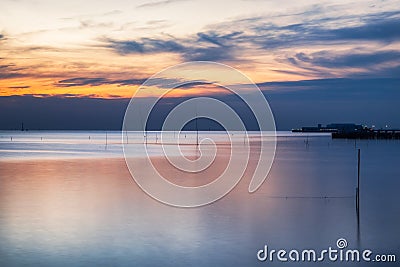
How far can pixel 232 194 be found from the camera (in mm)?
24359

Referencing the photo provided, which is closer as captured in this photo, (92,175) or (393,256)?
(393,256)

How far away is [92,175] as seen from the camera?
32375 millimetres

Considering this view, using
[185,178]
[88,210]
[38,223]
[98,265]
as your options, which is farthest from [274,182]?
[98,265]

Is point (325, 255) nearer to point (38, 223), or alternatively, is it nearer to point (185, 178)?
point (38, 223)

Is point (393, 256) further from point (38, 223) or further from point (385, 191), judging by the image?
point (385, 191)

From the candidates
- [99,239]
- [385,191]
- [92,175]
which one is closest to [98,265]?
[99,239]

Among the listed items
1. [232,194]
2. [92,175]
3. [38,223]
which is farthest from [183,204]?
[92,175]

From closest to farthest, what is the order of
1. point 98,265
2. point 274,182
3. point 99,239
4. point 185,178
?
point 98,265, point 99,239, point 274,182, point 185,178

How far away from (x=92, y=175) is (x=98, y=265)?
20.6 meters

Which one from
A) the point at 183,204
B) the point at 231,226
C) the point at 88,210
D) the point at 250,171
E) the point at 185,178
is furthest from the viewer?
the point at 250,171

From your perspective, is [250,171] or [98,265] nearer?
[98,265]

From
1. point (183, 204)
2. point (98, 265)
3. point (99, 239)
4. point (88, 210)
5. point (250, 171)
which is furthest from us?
point (250, 171)

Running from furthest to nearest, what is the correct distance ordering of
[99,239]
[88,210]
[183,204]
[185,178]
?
[185,178] → [183,204] → [88,210] → [99,239]

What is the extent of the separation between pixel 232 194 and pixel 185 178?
753 cm
